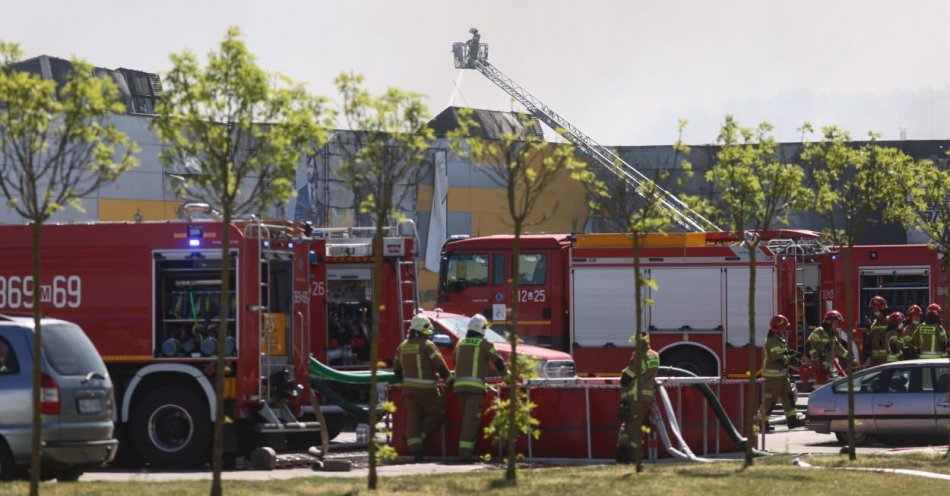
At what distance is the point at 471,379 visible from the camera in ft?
54.9

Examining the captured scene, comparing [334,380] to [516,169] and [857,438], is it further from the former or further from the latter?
[857,438]

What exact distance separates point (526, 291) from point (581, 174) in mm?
12180

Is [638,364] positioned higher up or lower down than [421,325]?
lower down

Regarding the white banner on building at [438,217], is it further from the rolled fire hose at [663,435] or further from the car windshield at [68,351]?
the car windshield at [68,351]

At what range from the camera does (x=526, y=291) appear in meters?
Result: 26.4

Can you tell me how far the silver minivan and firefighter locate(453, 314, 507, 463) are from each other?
13.0 ft

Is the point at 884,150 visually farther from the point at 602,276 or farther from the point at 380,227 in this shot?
A: the point at 602,276

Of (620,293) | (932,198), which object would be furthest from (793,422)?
(932,198)

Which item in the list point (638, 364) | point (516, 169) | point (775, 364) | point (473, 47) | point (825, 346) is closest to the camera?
point (516, 169)

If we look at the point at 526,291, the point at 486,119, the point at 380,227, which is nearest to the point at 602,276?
the point at 526,291

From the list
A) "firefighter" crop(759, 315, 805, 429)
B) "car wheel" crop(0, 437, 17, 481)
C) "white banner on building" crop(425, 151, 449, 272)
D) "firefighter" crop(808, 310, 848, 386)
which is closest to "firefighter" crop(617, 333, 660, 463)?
"firefighter" crop(759, 315, 805, 429)

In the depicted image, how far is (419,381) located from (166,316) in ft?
9.10

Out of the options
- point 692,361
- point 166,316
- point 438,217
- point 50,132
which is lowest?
point 692,361

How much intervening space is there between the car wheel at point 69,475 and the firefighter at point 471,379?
4.09m
